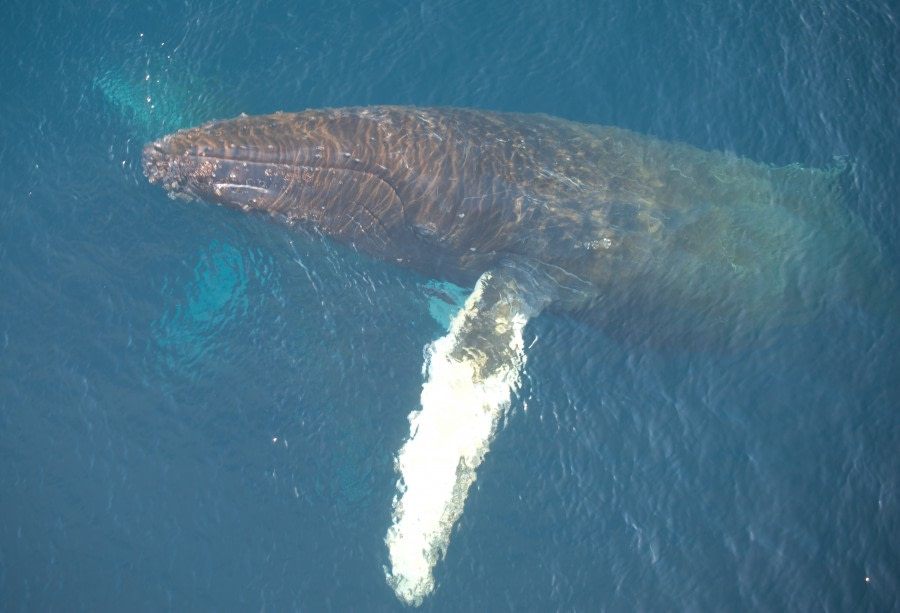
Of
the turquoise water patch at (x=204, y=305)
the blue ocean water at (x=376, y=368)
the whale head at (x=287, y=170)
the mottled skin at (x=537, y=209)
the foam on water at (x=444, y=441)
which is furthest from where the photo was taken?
the turquoise water patch at (x=204, y=305)

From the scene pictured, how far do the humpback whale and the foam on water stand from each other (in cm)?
4

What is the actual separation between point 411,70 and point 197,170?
532cm

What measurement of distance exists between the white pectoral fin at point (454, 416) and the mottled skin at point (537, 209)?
2.10 ft

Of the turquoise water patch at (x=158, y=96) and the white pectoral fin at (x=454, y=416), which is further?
the turquoise water patch at (x=158, y=96)

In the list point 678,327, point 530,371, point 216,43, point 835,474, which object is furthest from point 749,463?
point 216,43

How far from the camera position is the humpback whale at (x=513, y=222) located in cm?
1180

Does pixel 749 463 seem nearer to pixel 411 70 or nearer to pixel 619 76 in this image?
A: pixel 619 76

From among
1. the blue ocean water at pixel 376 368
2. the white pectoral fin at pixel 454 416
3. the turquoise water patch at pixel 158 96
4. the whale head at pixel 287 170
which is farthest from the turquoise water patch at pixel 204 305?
the white pectoral fin at pixel 454 416

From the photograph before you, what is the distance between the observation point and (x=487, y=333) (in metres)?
12.0

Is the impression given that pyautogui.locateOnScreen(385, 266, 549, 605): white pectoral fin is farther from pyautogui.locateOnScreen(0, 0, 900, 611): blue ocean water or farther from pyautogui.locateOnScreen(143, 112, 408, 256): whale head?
pyautogui.locateOnScreen(143, 112, 408, 256): whale head

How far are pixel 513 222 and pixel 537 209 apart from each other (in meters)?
0.48

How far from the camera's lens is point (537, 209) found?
1229 centimetres

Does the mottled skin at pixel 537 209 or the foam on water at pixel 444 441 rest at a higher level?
the mottled skin at pixel 537 209

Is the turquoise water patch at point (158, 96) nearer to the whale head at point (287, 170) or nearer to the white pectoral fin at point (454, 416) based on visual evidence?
the whale head at point (287, 170)
